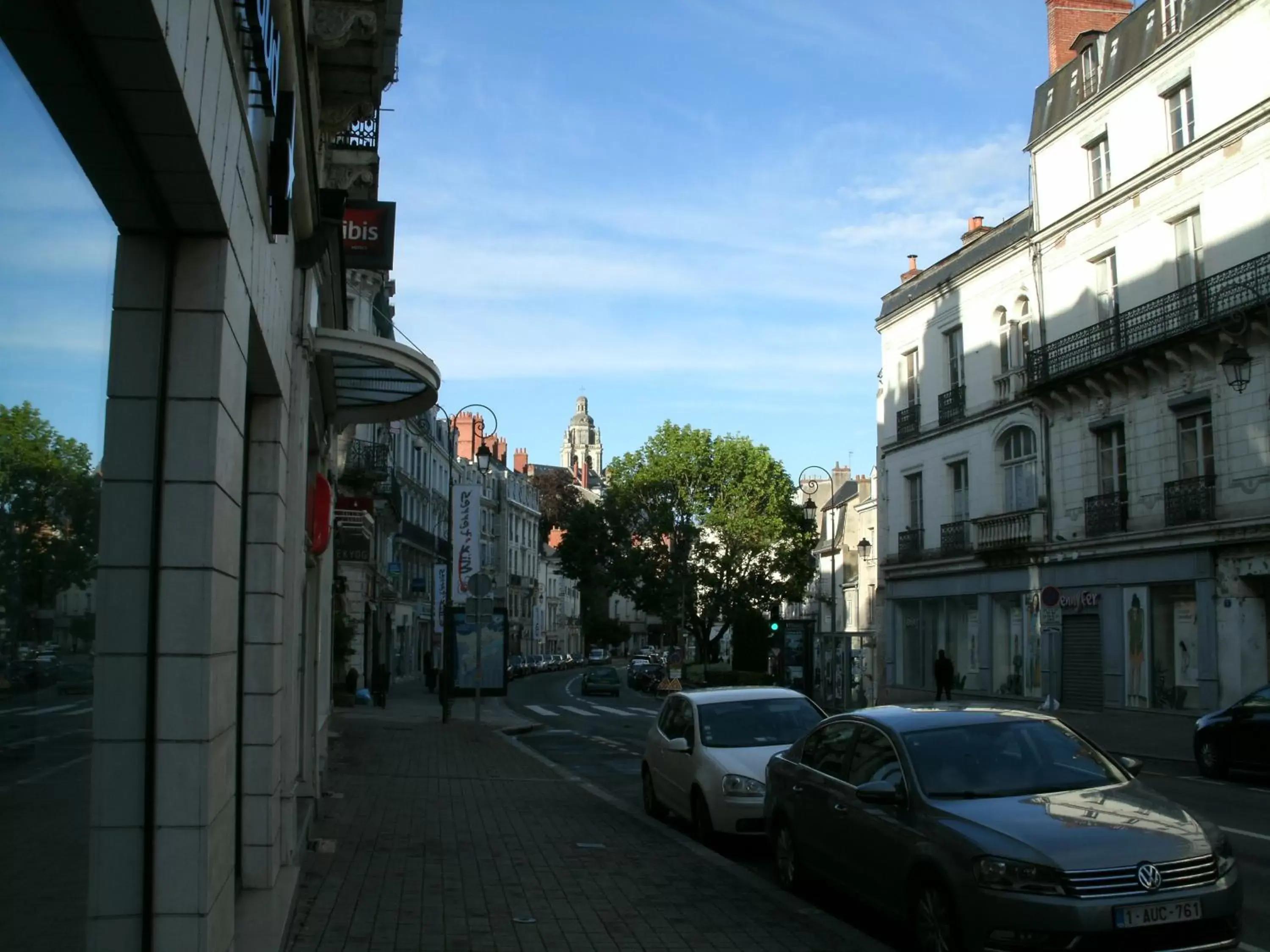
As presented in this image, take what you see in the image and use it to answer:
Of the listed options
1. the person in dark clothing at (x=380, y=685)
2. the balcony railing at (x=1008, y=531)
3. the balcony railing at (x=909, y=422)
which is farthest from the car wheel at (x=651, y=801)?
the balcony railing at (x=909, y=422)

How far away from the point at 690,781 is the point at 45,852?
9.52 metres

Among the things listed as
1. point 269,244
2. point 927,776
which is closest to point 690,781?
point 927,776

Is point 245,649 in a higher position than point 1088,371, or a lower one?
lower

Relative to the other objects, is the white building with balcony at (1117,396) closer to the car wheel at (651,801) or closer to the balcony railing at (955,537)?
the balcony railing at (955,537)

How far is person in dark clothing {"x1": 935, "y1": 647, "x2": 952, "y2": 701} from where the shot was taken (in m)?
35.2

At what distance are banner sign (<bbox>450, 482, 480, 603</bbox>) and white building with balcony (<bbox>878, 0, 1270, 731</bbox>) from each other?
46.3 feet

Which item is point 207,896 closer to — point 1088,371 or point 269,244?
point 269,244

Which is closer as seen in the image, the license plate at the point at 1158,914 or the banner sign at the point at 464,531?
the license plate at the point at 1158,914

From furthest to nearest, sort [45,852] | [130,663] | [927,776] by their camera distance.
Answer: [927,776], [130,663], [45,852]

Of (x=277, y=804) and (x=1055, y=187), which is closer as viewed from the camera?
(x=277, y=804)

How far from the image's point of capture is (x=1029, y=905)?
6586mm

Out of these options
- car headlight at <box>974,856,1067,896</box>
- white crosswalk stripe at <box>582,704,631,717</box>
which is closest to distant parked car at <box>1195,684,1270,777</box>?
car headlight at <box>974,856,1067,896</box>

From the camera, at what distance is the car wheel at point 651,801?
14.4m

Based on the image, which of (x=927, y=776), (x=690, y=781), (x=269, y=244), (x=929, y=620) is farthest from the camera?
(x=929, y=620)
